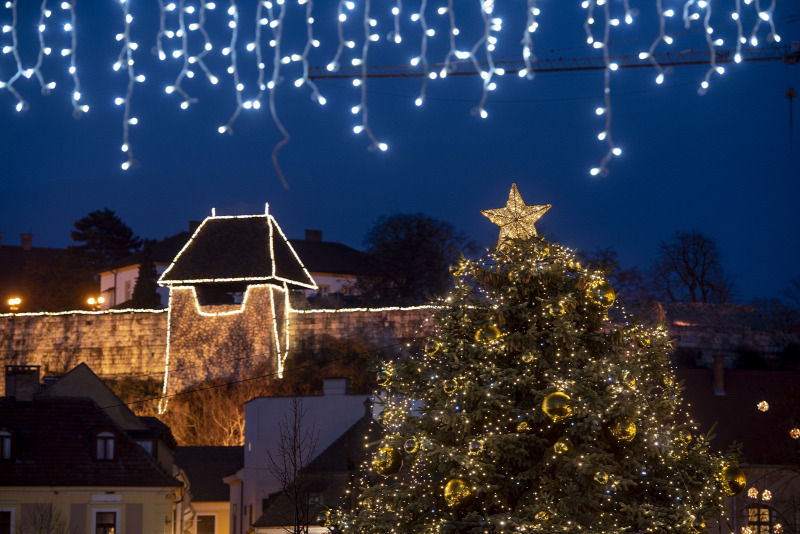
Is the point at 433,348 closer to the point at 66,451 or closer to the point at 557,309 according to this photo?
the point at 557,309

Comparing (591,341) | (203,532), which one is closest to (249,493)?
(203,532)

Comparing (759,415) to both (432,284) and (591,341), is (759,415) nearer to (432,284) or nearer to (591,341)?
(591,341)

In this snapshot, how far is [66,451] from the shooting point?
897 inches

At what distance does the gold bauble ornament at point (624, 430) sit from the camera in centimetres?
1041

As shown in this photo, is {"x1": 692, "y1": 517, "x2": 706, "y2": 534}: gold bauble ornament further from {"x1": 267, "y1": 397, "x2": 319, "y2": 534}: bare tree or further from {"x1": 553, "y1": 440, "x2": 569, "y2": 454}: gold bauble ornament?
{"x1": 267, "y1": 397, "x2": 319, "y2": 534}: bare tree

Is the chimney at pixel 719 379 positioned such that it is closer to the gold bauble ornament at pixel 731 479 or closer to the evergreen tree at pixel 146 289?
the gold bauble ornament at pixel 731 479

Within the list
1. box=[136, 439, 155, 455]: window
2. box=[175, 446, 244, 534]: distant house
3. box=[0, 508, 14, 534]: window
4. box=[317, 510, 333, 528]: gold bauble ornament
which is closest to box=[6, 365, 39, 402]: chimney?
box=[136, 439, 155, 455]: window

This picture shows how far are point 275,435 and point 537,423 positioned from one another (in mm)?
19449

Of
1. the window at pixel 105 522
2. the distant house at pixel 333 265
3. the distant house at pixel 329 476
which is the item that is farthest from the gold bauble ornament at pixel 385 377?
the distant house at pixel 333 265

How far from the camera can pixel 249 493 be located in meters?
29.4

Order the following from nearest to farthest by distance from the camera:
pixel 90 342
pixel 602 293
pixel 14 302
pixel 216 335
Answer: pixel 602 293, pixel 216 335, pixel 90 342, pixel 14 302

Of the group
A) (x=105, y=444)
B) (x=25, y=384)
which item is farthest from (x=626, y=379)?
(x=25, y=384)

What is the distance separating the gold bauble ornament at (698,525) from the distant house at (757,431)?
10080 millimetres

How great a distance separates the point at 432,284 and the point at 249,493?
851 inches
